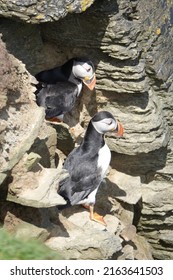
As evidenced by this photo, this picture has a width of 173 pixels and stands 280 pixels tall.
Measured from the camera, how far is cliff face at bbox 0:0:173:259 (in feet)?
30.1

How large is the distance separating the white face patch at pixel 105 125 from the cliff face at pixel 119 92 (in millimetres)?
514

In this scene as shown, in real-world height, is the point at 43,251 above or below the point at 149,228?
above

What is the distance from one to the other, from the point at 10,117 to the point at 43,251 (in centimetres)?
198

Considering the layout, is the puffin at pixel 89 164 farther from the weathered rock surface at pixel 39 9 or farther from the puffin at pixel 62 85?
the weathered rock surface at pixel 39 9

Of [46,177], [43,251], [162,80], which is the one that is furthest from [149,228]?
[43,251]

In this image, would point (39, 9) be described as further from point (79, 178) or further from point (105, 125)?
point (79, 178)

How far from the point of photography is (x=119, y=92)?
11078 mm

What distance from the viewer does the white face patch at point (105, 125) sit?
32.5 ft

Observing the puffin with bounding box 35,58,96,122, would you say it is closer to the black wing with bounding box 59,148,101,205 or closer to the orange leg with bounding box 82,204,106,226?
the black wing with bounding box 59,148,101,205

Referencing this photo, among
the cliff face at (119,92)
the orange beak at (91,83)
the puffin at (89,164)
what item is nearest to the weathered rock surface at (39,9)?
the cliff face at (119,92)

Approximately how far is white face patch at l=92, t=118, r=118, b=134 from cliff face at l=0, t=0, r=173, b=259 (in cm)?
51

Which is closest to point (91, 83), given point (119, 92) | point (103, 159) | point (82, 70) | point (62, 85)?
point (82, 70)

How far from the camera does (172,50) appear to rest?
455 inches

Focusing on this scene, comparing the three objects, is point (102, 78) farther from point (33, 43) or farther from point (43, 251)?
point (43, 251)
